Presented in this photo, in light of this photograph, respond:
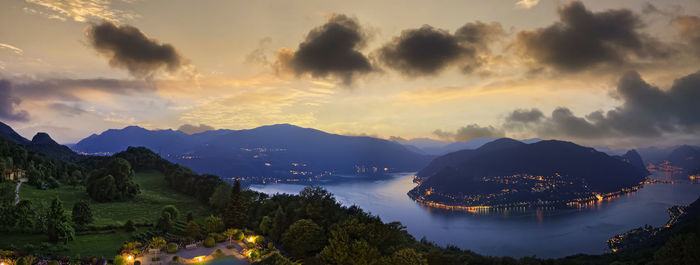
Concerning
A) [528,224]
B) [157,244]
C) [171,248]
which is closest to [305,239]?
[171,248]

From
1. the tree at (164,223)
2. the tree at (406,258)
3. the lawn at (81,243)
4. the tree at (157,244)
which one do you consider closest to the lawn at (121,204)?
the lawn at (81,243)

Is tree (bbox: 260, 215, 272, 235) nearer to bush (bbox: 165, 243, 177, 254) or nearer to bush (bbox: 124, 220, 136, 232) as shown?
bush (bbox: 165, 243, 177, 254)

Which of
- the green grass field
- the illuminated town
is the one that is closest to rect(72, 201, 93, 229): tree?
the green grass field

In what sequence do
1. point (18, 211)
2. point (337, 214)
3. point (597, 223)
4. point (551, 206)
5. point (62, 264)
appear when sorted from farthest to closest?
point (551, 206)
point (597, 223)
point (337, 214)
point (18, 211)
point (62, 264)

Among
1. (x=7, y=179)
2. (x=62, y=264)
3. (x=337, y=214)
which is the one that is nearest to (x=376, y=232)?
(x=337, y=214)

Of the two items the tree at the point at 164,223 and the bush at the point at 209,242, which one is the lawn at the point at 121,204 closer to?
the tree at the point at 164,223

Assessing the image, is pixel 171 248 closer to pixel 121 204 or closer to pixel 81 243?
pixel 81 243

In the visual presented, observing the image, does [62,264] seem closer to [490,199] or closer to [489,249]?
[489,249]
